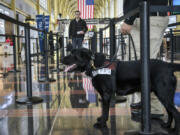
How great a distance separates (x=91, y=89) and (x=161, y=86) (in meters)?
2.16

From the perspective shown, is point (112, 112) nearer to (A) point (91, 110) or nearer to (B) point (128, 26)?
(A) point (91, 110)

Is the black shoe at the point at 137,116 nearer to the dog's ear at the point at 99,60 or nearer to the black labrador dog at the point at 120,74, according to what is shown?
the black labrador dog at the point at 120,74

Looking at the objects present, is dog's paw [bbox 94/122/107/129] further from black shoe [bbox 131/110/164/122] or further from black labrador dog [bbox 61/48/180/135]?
black shoe [bbox 131/110/164/122]

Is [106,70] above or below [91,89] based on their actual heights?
above

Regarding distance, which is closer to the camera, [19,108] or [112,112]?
[112,112]

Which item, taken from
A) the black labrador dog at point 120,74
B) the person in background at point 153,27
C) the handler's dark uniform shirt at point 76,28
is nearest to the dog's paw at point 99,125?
the black labrador dog at point 120,74

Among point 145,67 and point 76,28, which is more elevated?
point 76,28

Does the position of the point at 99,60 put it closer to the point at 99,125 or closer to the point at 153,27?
the point at 99,125

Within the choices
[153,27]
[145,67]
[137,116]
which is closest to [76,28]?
[153,27]

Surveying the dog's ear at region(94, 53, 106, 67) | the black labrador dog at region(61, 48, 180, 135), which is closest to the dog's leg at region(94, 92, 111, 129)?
the black labrador dog at region(61, 48, 180, 135)

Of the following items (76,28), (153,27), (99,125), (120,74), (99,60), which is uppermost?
(76,28)

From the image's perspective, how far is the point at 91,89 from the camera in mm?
3930

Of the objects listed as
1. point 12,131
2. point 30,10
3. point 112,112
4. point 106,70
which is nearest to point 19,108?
point 12,131

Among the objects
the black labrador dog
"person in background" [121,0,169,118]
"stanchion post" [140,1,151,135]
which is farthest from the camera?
"person in background" [121,0,169,118]
